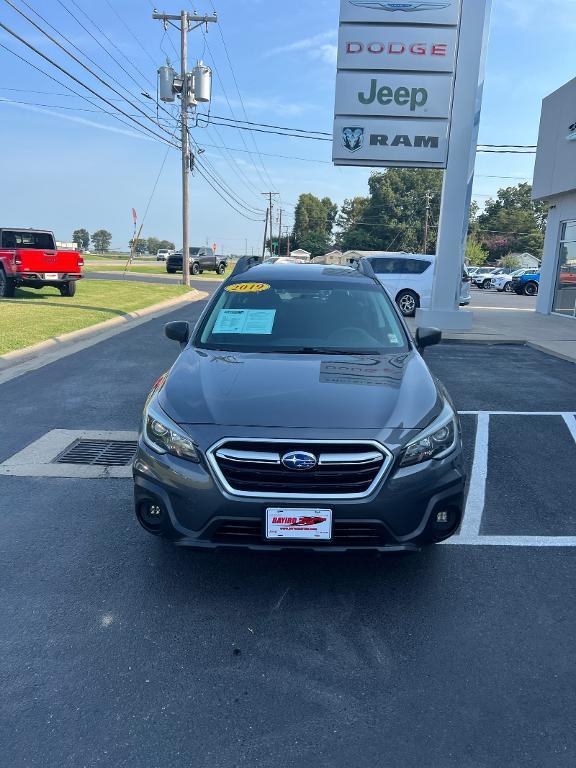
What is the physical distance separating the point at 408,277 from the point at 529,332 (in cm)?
435

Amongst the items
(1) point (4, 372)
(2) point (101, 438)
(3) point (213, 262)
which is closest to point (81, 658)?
(2) point (101, 438)

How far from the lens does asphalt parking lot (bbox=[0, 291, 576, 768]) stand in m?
2.25

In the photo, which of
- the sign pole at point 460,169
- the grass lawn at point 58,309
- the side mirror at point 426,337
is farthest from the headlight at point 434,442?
the sign pole at point 460,169

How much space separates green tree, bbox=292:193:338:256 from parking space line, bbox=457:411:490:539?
10941cm

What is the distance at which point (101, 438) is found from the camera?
5777mm

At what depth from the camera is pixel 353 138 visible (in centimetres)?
1464

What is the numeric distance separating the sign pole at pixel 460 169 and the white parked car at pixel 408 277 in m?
2.97

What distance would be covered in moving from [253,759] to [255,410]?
151 cm

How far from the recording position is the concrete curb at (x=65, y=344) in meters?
8.77

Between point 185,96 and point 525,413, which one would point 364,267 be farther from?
point 185,96

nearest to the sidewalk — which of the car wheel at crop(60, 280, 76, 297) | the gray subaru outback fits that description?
the gray subaru outback

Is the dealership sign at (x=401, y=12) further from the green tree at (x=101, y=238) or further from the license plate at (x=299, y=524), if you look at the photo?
the green tree at (x=101, y=238)

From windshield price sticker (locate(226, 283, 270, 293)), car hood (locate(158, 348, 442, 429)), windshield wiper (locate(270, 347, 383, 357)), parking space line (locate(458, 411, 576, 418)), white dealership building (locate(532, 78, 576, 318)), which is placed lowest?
parking space line (locate(458, 411, 576, 418))

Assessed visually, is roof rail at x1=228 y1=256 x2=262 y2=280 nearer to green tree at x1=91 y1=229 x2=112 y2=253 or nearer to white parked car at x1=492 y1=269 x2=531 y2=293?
white parked car at x1=492 y1=269 x2=531 y2=293
